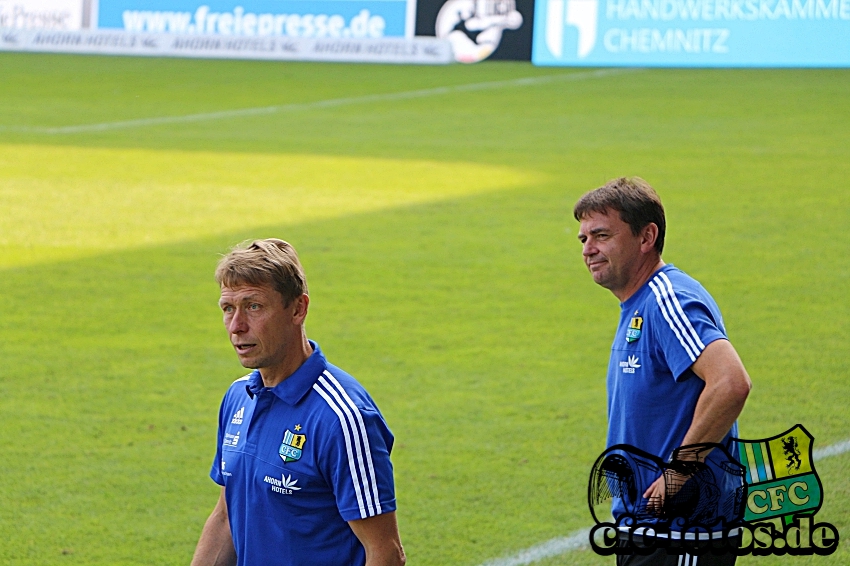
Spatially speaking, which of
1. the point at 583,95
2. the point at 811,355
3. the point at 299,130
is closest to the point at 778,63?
the point at 583,95

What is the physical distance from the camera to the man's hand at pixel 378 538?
3.42 metres

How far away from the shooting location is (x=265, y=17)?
93.7 ft

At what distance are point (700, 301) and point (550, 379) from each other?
487 centimetres

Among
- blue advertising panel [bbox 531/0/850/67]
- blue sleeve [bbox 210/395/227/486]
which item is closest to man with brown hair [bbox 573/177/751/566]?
blue sleeve [bbox 210/395/227/486]

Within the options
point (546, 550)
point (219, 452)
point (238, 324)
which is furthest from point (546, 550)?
point (238, 324)

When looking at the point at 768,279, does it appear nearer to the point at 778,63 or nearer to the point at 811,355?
the point at 811,355

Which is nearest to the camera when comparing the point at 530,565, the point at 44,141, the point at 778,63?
the point at 530,565

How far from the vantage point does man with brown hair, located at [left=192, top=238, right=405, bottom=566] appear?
11.2 ft

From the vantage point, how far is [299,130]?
20.3 meters

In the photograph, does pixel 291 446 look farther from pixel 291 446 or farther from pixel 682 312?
pixel 682 312

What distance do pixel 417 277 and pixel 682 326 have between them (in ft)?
26.0

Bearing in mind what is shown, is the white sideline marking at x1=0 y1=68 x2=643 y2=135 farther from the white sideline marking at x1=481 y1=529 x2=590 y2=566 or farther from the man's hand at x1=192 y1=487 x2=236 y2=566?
the man's hand at x1=192 y1=487 x2=236 y2=566

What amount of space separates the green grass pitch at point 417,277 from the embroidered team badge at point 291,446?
2645mm

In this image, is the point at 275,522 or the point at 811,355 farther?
the point at 811,355
